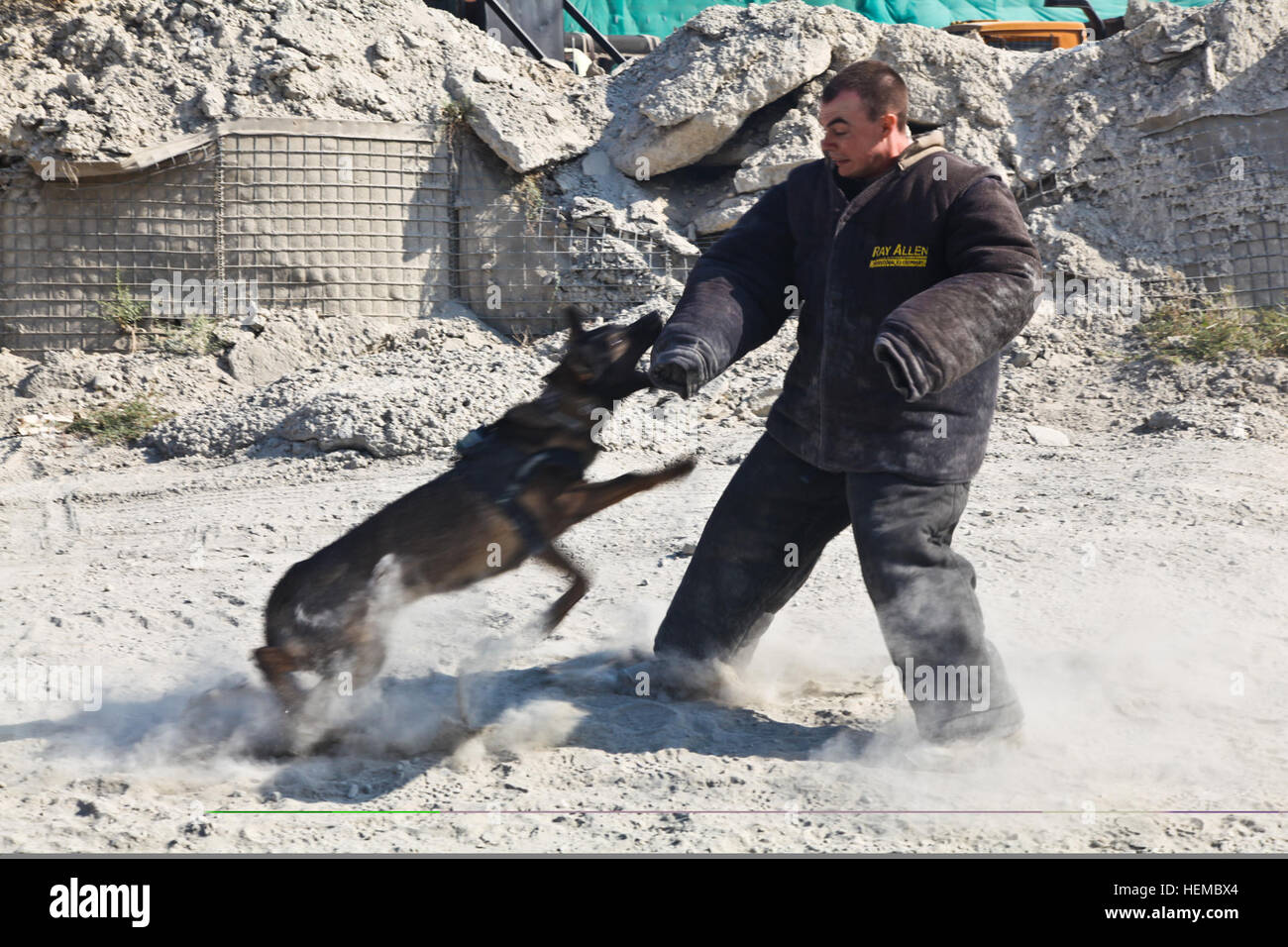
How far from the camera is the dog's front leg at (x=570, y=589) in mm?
3602

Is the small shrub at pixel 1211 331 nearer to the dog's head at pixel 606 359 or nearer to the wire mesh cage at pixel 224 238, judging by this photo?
the wire mesh cage at pixel 224 238

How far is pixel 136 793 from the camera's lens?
3.04m

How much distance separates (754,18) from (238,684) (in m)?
6.78

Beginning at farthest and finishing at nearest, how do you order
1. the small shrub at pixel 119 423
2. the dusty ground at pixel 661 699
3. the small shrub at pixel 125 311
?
the small shrub at pixel 125 311
the small shrub at pixel 119 423
the dusty ground at pixel 661 699

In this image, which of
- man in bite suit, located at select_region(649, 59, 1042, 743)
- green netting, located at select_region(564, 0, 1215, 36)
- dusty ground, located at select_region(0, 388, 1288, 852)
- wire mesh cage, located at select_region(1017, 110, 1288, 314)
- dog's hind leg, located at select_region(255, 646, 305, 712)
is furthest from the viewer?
green netting, located at select_region(564, 0, 1215, 36)

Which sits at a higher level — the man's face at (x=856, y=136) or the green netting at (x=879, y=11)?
the green netting at (x=879, y=11)

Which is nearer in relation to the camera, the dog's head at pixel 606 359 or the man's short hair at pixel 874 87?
the man's short hair at pixel 874 87

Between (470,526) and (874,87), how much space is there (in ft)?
5.50

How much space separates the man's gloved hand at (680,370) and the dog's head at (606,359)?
331mm

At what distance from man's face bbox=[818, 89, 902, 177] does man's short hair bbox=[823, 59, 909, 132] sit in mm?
15

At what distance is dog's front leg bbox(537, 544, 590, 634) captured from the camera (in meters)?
3.60

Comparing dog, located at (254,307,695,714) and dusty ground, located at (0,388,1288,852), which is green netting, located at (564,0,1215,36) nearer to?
dusty ground, located at (0,388,1288,852)

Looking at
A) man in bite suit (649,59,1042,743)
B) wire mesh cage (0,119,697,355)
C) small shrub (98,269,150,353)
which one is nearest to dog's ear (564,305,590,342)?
man in bite suit (649,59,1042,743)

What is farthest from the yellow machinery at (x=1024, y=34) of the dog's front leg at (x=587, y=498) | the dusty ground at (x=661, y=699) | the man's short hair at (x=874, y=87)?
A: the dog's front leg at (x=587, y=498)
